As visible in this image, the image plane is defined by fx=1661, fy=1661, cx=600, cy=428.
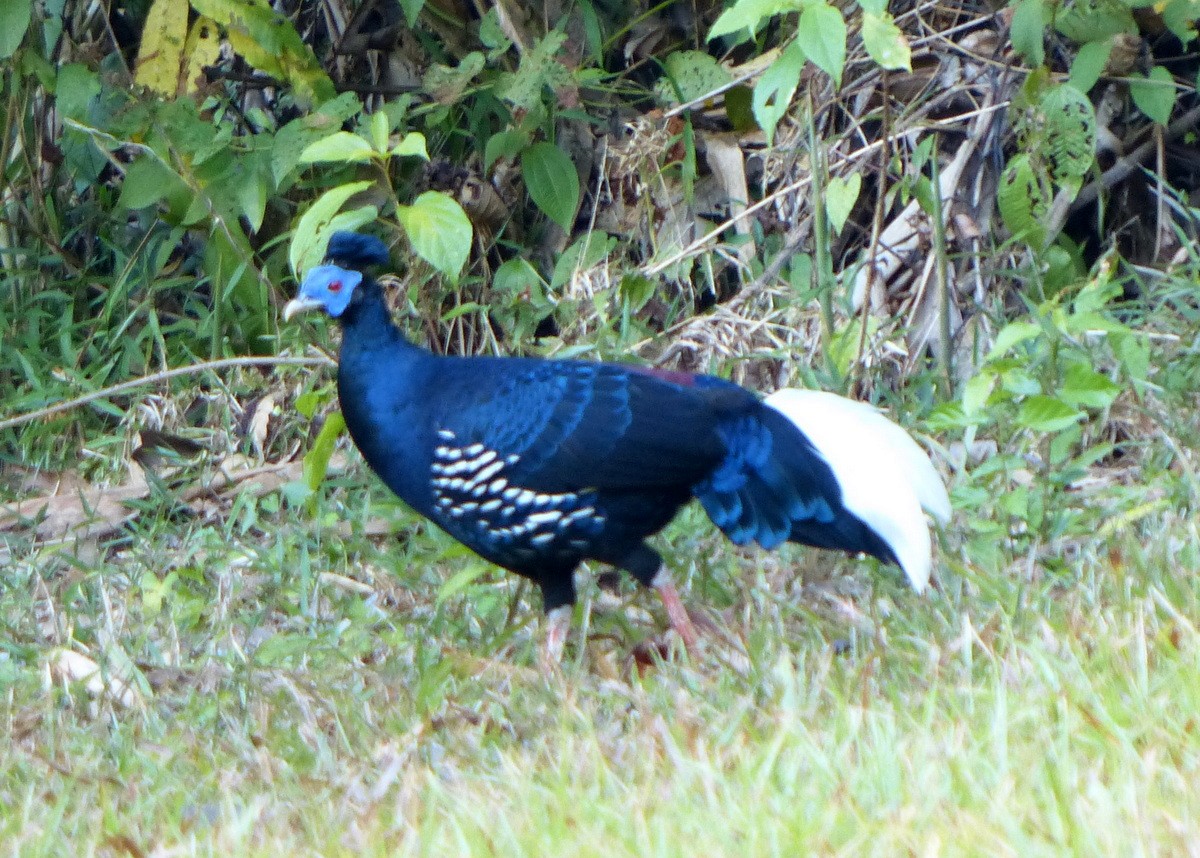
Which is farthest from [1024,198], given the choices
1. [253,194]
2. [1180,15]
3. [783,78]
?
[253,194]

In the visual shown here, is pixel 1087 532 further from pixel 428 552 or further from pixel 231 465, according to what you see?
pixel 231 465

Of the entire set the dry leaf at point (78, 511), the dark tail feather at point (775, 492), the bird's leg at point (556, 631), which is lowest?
the dry leaf at point (78, 511)

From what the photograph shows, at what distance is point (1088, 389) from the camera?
3840 mm

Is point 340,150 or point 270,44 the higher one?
point 270,44

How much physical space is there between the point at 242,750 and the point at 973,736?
60.9 inches

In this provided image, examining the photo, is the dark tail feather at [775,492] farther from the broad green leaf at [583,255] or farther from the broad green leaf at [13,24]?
the broad green leaf at [13,24]

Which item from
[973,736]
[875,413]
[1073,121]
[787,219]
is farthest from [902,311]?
[973,736]

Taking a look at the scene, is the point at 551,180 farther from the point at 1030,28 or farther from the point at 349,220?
the point at 1030,28

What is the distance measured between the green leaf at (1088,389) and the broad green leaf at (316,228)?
81.0 inches

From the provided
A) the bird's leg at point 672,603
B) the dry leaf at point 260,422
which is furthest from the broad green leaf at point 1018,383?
the dry leaf at point 260,422

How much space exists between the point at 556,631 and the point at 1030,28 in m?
2.23

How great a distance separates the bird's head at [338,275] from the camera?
4199 millimetres

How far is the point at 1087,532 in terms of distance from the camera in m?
4.12

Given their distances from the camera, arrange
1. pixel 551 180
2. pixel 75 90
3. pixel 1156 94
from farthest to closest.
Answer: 1. pixel 551 180
2. pixel 75 90
3. pixel 1156 94
